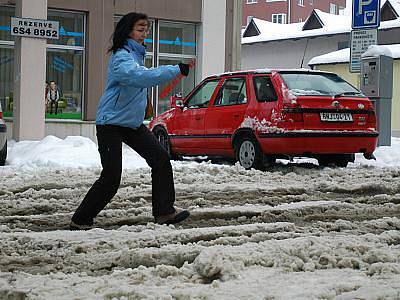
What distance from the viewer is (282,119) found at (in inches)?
463

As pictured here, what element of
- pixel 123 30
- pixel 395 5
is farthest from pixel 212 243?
pixel 395 5

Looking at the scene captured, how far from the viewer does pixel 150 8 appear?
798 inches

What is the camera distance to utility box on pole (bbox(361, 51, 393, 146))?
16109mm

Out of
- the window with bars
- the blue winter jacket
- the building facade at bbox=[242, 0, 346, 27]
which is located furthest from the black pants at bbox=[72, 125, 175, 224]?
the window with bars

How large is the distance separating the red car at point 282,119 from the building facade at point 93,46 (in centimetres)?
631

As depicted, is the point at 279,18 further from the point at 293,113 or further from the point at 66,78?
the point at 293,113

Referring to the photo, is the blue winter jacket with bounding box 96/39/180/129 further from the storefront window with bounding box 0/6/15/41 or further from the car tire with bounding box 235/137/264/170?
the storefront window with bounding box 0/6/15/41

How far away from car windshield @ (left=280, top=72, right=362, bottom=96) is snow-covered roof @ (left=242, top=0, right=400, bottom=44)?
95.5ft

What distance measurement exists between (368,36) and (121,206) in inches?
405

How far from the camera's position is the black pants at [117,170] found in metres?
6.30

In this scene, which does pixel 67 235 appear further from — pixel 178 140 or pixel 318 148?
pixel 178 140

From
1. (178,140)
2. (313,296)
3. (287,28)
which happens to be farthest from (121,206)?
(287,28)

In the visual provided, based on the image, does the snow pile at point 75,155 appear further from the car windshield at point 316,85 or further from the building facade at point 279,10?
the building facade at point 279,10

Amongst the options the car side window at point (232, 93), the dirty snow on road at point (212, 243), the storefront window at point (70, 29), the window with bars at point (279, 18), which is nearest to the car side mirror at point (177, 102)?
the car side window at point (232, 93)
